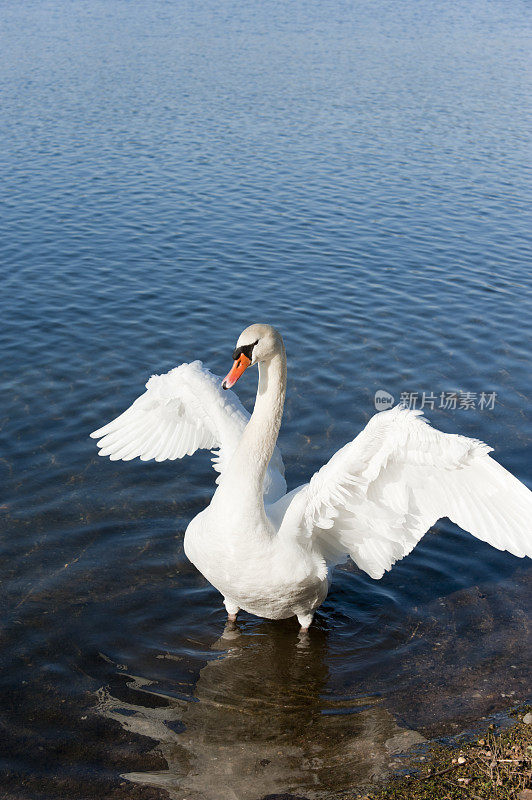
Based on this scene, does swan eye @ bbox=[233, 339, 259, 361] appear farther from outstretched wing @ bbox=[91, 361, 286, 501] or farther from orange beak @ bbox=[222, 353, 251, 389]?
outstretched wing @ bbox=[91, 361, 286, 501]

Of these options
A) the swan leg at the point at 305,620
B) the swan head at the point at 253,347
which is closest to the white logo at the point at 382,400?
the swan leg at the point at 305,620

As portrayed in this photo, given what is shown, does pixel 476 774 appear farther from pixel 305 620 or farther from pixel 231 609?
pixel 231 609

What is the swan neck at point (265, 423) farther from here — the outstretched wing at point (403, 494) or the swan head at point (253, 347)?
the outstretched wing at point (403, 494)

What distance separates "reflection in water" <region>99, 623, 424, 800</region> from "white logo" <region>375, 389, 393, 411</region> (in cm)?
466

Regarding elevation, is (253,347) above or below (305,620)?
above

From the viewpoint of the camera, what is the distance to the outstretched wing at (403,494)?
6.22 metres

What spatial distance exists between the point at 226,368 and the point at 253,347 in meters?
6.28

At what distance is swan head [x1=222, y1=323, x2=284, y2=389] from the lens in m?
6.72

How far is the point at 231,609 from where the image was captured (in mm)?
7973

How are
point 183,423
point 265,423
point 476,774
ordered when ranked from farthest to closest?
point 183,423
point 265,423
point 476,774

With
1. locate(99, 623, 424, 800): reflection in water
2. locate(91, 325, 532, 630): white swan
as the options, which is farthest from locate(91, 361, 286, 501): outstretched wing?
Result: locate(99, 623, 424, 800): reflection in water

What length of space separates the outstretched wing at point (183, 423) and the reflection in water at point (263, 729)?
1604 mm

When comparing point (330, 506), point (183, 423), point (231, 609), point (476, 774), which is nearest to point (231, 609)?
point (231, 609)

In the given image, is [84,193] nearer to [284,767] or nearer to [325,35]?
[284,767]
